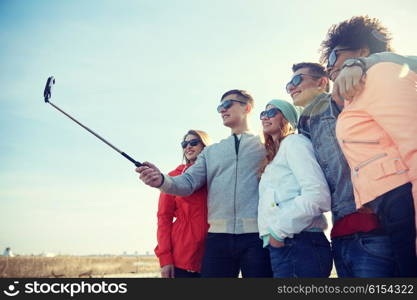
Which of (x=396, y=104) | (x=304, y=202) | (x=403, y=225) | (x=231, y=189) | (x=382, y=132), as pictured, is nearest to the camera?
(x=403, y=225)

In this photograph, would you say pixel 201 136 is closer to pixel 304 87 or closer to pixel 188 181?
pixel 188 181

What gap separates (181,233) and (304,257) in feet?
6.95

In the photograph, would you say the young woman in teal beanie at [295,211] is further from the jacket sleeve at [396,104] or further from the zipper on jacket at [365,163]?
the jacket sleeve at [396,104]

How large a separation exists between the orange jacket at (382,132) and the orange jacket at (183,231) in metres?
2.60

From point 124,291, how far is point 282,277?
152 cm

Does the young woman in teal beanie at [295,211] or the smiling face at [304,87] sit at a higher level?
the smiling face at [304,87]

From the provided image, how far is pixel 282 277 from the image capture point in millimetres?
3117

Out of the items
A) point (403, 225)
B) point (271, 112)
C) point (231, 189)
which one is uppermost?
point (271, 112)

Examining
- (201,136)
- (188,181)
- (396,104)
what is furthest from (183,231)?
(396,104)

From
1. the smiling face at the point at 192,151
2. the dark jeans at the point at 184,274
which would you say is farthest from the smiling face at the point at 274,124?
the dark jeans at the point at 184,274

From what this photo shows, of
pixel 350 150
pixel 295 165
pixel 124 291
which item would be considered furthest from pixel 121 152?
pixel 350 150

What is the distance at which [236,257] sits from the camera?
155 inches

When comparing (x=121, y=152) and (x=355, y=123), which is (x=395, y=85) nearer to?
(x=355, y=123)

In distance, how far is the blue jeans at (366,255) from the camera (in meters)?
2.48
